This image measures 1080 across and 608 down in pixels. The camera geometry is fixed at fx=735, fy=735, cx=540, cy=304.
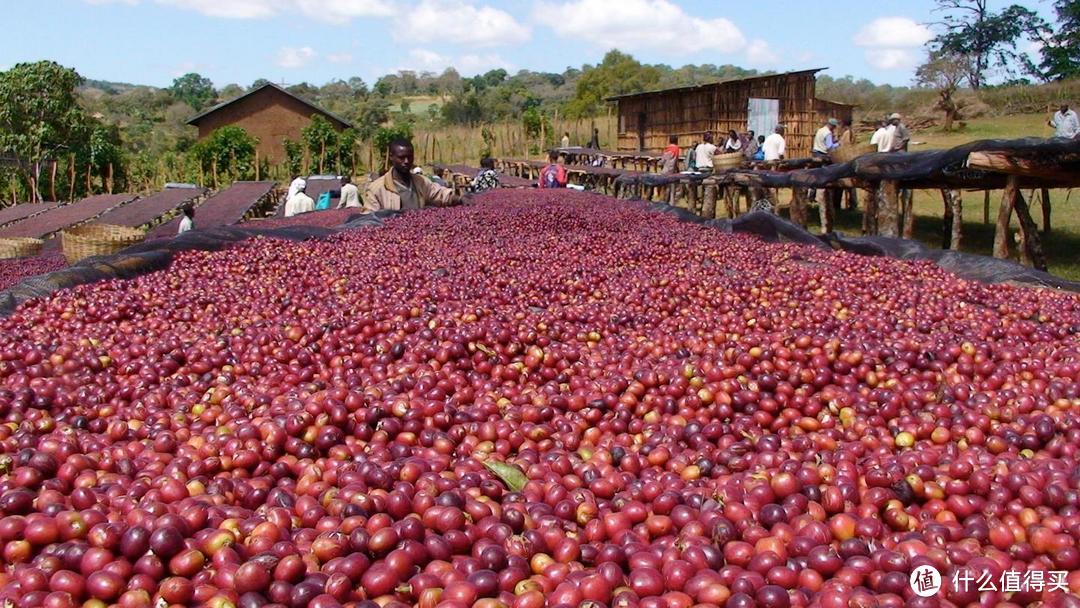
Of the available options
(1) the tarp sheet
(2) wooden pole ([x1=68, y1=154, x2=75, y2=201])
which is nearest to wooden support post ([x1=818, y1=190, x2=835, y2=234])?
(1) the tarp sheet

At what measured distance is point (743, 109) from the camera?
29.3 m

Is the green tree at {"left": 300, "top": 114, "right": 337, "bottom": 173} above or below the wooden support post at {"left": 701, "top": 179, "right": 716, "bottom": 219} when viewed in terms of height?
above

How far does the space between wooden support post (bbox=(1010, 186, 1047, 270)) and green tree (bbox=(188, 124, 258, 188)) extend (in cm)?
3360

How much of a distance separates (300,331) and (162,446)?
1.46 meters

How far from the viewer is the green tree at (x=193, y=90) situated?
95.7 meters

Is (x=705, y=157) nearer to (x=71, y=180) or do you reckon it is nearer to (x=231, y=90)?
(x=71, y=180)

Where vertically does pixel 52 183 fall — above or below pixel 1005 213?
above

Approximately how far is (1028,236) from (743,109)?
68.5 ft

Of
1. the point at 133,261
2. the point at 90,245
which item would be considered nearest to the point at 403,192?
the point at 90,245

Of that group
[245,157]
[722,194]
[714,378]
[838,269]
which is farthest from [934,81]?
[714,378]

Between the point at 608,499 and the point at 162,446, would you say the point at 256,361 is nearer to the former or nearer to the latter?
the point at 162,446

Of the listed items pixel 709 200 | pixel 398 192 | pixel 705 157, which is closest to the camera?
pixel 398 192

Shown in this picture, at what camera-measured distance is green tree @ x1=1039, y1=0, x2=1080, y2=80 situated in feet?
150

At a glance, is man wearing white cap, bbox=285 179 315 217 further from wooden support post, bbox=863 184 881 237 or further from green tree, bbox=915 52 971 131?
green tree, bbox=915 52 971 131
